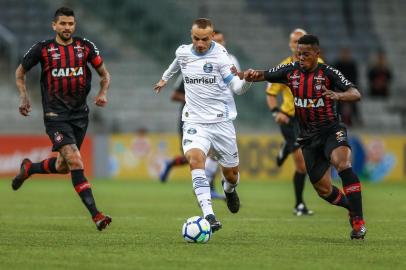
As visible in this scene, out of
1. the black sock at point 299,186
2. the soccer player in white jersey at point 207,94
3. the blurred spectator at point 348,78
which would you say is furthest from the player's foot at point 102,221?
the blurred spectator at point 348,78

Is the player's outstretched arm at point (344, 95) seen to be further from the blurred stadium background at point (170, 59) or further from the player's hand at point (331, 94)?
the blurred stadium background at point (170, 59)

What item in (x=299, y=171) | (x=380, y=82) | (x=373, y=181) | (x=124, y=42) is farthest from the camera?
(x=124, y=42)

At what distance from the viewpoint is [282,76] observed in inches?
368

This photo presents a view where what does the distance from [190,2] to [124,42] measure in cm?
223

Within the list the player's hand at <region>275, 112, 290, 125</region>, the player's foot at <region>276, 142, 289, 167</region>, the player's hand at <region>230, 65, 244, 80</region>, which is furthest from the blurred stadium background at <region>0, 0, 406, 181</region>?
the player's hand at <region>230, 65, 244, 80</region>

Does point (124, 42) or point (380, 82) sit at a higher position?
point (124, 42)

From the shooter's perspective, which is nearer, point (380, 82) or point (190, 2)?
point (380, 82)

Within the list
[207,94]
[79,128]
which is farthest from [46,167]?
[207,94]

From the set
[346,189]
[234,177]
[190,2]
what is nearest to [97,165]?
[190,2]

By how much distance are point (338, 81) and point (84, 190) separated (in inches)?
105

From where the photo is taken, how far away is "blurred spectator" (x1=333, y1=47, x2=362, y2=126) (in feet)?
73.3

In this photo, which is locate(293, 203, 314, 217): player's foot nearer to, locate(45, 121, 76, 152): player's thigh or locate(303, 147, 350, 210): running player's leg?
locate(303, 147, 350, 210): running player's leg

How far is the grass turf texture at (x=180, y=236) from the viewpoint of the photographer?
7.16 metres

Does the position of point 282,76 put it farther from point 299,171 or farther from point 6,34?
point 6,34
